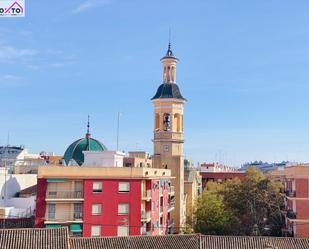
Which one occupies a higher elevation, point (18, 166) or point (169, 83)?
point (169, 83)

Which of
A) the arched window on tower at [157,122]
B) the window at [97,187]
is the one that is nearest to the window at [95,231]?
the window at [97,187]

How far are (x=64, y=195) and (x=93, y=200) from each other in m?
2.31

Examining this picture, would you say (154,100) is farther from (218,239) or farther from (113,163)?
(218,239)

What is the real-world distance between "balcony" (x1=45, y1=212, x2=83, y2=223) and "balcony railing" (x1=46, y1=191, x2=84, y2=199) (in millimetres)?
1250

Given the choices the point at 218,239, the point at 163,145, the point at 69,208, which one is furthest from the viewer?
the point at 163,145

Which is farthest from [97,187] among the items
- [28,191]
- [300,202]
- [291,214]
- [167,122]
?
[167,122]

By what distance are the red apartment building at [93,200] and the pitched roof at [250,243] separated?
8.58 m

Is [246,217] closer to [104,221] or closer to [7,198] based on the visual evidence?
[104,221]

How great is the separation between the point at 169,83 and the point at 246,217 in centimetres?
1892

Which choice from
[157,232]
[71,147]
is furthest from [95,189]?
[71,147]

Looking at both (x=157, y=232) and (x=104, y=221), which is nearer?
(x=104, y=221)

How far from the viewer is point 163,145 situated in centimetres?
5481

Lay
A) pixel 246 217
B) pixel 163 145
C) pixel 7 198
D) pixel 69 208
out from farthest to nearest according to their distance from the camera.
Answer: pixel 163 145 < pixel 246 217 < pixel 7 198 < pixel 69 208

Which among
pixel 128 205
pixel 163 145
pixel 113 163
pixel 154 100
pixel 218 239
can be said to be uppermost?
pixel 154 100
